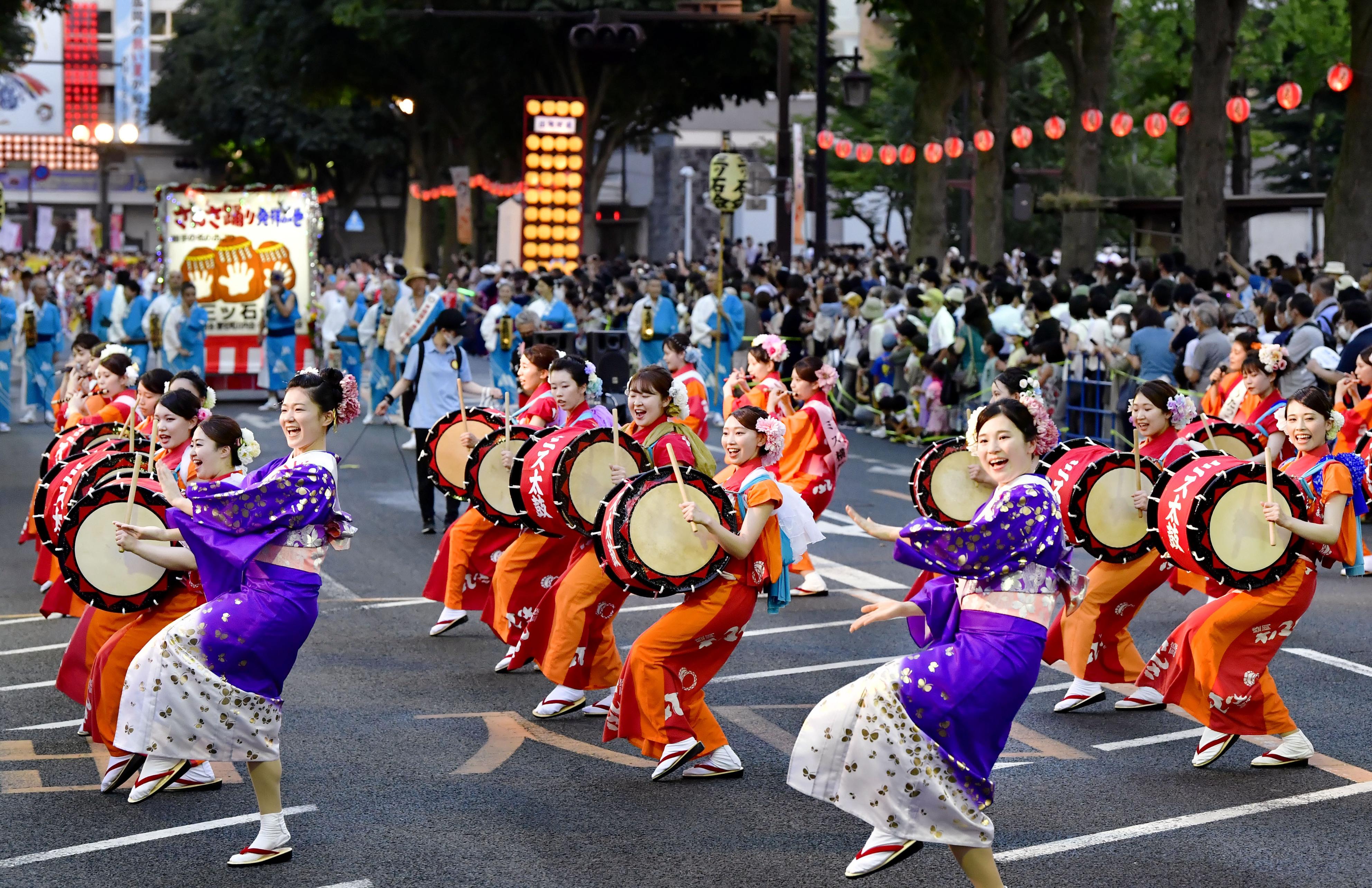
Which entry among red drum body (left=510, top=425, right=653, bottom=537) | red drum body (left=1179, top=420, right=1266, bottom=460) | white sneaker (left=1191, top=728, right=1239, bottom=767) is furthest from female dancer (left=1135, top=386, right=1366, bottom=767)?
red drum body (left=510, top=425, right=653, bottom=537)

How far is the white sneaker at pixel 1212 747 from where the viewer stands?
24.0 ft

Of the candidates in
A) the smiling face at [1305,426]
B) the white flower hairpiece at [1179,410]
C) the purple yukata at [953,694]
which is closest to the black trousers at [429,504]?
the white flower hairpiece at [1179,410]

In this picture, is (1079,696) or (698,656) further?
(1079,696)

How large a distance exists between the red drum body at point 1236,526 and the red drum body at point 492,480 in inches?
144

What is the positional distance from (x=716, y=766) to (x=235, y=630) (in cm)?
206

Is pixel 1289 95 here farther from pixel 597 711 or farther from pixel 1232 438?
pixel 597 711

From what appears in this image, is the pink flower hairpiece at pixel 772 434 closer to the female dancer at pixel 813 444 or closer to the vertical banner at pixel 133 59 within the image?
the female dancer at pixel 813 444

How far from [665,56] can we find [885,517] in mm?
24572

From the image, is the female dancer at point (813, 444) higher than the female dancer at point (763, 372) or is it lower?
lower

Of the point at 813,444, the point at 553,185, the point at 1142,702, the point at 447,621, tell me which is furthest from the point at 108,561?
the point at 553,185

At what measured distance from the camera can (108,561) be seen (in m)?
6.87

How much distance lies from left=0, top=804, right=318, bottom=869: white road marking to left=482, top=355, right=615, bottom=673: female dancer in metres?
2.45

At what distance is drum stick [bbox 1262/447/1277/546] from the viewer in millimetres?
6832

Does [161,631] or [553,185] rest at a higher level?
[553,185]
